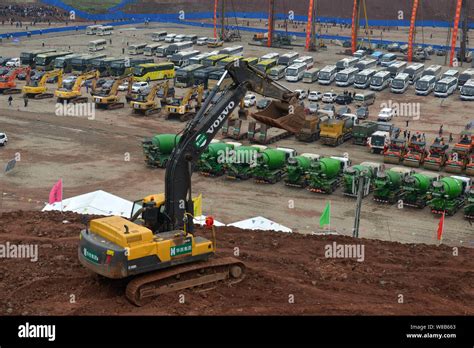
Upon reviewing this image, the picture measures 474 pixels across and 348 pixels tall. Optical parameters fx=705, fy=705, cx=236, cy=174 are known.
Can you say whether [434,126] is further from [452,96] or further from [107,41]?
[107,41]

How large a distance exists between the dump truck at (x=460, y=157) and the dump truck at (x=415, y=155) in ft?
5.39

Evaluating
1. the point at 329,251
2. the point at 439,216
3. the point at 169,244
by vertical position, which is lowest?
the point at 439,216

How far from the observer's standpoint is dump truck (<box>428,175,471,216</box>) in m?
36.2

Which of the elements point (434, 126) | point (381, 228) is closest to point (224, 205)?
point (381, 228)

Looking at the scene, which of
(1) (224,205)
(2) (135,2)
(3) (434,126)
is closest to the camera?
(1) (224,205)

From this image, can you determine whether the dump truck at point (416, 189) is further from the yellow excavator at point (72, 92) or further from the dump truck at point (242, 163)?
the yellow excavator at point (72, 92)

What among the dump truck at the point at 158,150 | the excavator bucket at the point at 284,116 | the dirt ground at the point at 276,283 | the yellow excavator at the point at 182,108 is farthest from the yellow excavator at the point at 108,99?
the excavator bucket at the point at 284,116

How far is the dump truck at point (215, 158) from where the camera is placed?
41.6 metres

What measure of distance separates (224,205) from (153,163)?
26.4 feet

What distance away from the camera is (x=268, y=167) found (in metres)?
40.9

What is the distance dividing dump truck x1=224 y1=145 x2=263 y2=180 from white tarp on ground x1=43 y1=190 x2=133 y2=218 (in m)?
11.0

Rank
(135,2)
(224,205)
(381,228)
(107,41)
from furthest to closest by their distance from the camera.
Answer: (135,2)
(107,41)
(224,205)
(381,228)

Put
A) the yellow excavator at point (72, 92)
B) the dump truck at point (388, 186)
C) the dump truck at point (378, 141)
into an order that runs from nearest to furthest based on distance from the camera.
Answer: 1. the dump truck at point (388, 186)
2. the dump truck at point (378, 141)
3. the yellow excavator at point (72, 92)

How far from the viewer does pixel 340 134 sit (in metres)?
50.2
